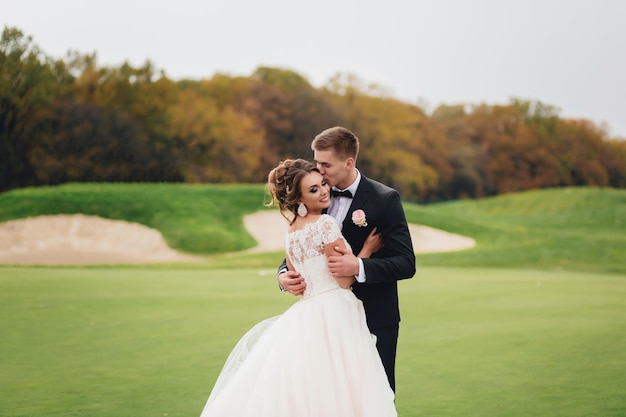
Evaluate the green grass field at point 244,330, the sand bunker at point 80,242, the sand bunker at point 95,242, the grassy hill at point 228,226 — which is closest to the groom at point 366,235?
the green grass field at point 244,330

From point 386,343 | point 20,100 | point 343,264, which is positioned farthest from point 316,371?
point 20,100

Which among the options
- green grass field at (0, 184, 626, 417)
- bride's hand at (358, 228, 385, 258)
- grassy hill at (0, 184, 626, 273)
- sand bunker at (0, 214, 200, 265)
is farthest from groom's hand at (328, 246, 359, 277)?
sand bunker at (0, 214, 200, 265)

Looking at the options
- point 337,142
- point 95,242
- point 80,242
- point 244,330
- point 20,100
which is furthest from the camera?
point 20,100

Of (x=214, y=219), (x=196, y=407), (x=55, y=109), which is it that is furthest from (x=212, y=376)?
(x=55, y=109)

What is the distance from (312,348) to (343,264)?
1.67 ft

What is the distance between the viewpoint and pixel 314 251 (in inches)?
191

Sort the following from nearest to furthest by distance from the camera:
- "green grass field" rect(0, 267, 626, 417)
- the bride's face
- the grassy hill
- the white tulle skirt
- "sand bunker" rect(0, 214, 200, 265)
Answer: the white tulle skirt, the bride's face, "green grass field" rect(0, 267, 626, 417), the grassy hill, "sand bunker" rect(0, 214, 200, 265)

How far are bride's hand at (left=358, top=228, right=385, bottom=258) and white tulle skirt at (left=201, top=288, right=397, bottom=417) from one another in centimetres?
24

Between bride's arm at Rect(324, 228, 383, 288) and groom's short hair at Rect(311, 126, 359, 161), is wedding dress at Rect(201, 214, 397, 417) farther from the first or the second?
groom's short hair at Rect(311, 126, 359, 161)

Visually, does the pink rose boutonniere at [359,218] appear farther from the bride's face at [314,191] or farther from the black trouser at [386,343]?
the black trouser at [386,343]

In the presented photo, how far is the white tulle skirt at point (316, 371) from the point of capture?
15.3ft

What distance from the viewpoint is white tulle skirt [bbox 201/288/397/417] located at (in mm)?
4676

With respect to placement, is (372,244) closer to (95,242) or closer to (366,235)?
(366,235)

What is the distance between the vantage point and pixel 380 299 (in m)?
4.97
